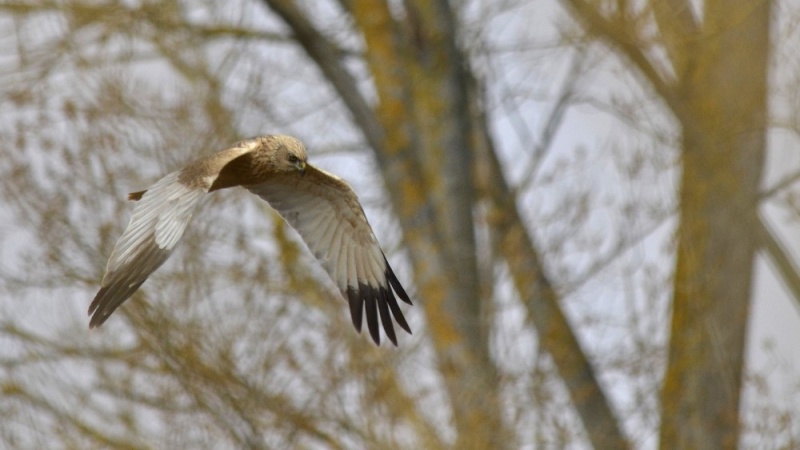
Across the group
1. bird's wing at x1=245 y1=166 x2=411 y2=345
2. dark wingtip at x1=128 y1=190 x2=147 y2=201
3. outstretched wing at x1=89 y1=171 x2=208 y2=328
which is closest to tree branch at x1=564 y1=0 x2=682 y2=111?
bird's wing at x1=245 y1=166 x2=411 y2=345

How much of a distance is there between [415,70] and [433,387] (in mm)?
3300

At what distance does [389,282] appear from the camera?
24.4 ft

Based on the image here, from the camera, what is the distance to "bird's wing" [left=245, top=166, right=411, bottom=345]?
24.2ft

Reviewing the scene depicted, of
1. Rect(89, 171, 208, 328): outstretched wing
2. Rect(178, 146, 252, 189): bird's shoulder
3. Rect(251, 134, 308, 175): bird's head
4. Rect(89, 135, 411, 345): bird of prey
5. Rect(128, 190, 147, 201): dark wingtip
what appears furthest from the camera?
Rect(251, 134, 308, 175): bird's head

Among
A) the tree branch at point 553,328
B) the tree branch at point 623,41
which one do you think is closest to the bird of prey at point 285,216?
the tree branch at point 623,41

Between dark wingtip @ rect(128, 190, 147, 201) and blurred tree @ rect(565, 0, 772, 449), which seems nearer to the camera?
dark wingtip @ rect(128, 190, 147, 201)

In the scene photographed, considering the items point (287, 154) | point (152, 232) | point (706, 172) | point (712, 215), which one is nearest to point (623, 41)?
point (706, 172)

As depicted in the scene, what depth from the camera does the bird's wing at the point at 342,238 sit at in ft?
24.2

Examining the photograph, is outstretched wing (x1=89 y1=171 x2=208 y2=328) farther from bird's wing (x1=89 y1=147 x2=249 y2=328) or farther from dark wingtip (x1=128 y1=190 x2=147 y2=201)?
dark wingtip (x1=128 y1=190 x2=147 y2=201)

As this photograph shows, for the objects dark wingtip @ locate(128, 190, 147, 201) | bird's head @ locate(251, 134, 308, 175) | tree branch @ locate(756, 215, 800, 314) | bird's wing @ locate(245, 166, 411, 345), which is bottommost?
tree branch @ locate(756, 215, 800, 314)

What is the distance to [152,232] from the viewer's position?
19.8ft

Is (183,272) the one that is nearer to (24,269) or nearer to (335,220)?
(24,269)

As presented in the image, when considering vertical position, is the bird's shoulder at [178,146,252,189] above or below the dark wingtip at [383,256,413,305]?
above

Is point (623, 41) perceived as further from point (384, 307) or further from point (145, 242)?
point (145, 242)
